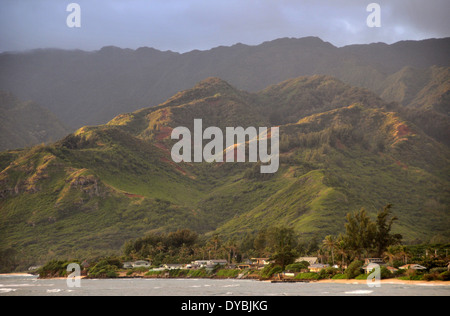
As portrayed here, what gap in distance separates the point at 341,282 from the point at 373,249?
33.3m

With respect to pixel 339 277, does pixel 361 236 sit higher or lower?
higher

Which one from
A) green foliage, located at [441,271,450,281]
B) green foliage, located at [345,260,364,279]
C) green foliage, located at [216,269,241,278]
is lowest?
green foliage, located at [216,269,241,278]

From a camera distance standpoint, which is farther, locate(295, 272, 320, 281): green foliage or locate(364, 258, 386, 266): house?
locate(295, 272, 320, 281): green foliage

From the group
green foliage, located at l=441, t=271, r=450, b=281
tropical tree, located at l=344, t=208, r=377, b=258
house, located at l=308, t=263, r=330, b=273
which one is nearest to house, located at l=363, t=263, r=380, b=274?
tropical tree, located at l=344, t=208, r=377, b=258

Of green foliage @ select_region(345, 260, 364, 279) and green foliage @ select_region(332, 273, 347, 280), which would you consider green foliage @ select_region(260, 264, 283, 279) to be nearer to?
green foliage @ select_region(332, 273, 347, 280)

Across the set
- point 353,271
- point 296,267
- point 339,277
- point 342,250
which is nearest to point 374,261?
point 342,250

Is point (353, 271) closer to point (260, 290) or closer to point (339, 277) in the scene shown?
point (339, 277)

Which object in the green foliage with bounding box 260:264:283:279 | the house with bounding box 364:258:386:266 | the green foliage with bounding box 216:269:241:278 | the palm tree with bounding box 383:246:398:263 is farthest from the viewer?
the green foliage with bounding box 216:269:241:278

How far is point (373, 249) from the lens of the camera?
531 ft

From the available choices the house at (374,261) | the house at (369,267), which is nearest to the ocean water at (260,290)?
the house at (369,267)
